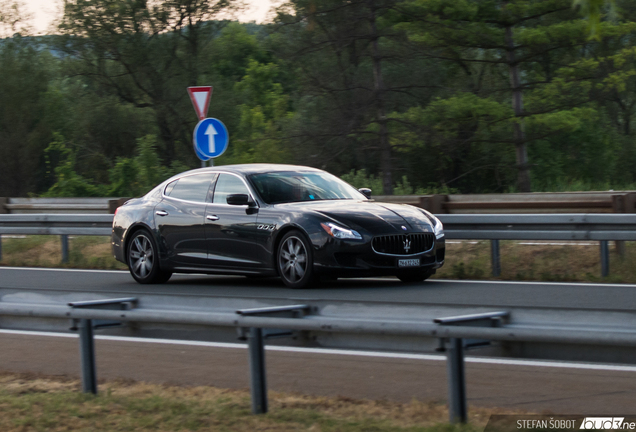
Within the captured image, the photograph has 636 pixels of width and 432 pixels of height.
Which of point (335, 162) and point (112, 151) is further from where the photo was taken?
point (112, 151)

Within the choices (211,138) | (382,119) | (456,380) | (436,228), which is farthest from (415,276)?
(382,119)

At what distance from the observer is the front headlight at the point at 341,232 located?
34.3 ft

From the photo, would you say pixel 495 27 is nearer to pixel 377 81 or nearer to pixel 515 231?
pixel 377 81

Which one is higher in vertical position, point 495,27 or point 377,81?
point 495,27

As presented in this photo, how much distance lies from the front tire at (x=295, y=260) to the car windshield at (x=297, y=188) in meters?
0.69

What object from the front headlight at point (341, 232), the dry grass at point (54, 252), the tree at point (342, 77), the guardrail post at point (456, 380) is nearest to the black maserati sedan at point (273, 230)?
the front headlight at point (341, 232)

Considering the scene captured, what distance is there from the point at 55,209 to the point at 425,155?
45.3 feet

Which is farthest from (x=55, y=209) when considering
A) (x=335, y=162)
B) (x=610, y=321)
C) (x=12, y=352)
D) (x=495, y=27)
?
(x=610, y=321)

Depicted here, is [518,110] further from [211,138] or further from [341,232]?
[341,232]

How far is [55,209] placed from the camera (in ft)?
78.3

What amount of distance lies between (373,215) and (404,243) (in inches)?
18.6

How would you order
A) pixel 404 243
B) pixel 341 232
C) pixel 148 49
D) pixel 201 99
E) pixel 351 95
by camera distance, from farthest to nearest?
pixel 148 49 → pixel 351 95 → pixel 201 99 → pixel 404 243 → pixel 341 232

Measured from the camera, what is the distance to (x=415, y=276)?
453 inches

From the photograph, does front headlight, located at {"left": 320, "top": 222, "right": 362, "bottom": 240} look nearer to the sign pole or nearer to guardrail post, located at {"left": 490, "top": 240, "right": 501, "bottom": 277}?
guardrail post, located at {"left": 490, "top": 240, "right": 501, "bottom": 277}
